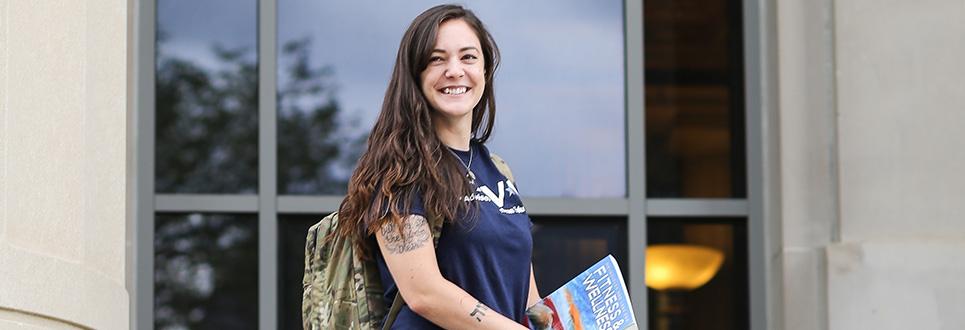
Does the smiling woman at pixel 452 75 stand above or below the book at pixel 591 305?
above

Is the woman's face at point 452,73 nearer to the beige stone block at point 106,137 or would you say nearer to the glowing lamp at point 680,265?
the beige stone block at point 106,137

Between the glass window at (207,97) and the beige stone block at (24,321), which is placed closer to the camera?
the beige stone block at (24,321)

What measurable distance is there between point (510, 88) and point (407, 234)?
434 centimetres

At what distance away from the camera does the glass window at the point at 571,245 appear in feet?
25.5

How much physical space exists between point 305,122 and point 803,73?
2281mm

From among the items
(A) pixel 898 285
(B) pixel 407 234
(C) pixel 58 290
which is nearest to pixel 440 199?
Answer: (B) pixel 407 234

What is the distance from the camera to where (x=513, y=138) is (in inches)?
308

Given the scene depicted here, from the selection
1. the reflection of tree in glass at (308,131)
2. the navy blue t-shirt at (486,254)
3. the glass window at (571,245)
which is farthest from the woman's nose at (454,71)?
the glass window at (571,245)

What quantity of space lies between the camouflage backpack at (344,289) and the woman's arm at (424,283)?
7 centimetres

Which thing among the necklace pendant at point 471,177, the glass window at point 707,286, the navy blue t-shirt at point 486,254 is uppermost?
the necklace pendant at point 471,177

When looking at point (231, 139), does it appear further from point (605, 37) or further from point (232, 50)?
point (605, 37)

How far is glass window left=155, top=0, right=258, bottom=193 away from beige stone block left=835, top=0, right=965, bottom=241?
2.68 m

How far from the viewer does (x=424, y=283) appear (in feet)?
11.6

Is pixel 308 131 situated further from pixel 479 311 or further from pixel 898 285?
pixel 479 311
